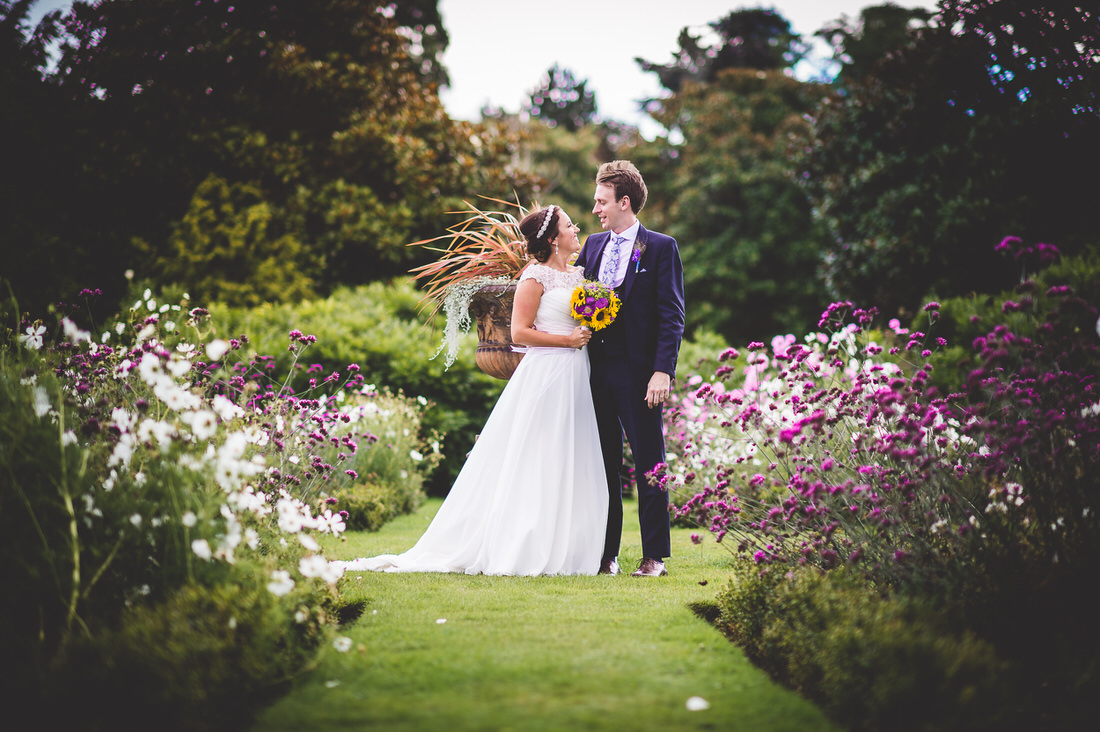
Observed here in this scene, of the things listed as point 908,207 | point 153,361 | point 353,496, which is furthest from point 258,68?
point 153,361

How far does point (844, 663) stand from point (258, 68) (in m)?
14.4

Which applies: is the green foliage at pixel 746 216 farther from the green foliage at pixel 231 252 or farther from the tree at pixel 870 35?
the green foliage at pixel 231 252

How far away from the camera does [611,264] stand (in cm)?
481

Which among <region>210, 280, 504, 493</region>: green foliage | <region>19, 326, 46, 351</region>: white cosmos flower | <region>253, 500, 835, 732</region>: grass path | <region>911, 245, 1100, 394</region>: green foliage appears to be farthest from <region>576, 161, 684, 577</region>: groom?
<region>210, 280, 504, 493</region>: green foliage

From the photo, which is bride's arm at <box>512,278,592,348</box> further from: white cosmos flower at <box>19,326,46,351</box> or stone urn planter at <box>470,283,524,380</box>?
white cosmos flower at <box>19,326,46,351</box>

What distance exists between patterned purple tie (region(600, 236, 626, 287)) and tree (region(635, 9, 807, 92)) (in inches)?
840

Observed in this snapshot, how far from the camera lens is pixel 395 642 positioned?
9.86ft

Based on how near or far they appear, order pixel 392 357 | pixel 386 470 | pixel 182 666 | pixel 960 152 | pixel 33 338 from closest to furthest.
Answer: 1. pixel 182 666
2. pixel 33 338
3. pixel 386 470
4. pixel 392 357
5. pixel 960 152

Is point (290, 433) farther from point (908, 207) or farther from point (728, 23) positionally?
point (728, 23)

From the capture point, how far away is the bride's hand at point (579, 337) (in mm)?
4652

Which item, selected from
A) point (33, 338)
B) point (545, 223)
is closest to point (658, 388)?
point (545, 223)

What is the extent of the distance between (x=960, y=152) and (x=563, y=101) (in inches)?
1209

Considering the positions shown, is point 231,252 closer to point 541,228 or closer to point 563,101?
point 541,228

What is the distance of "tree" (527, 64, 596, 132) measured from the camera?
1494 inches
